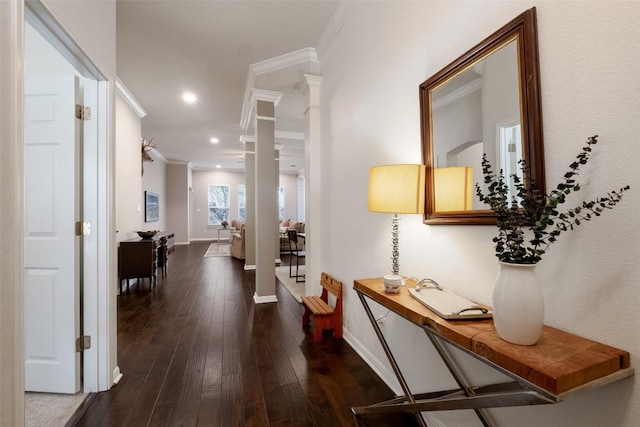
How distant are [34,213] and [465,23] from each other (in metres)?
2.64

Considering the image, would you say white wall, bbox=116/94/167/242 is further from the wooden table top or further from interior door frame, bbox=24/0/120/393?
the wooden table top

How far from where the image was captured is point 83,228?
178cm

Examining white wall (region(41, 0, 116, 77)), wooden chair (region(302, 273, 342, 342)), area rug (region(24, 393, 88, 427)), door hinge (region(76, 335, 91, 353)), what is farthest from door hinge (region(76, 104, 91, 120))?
wooden chair (region(302, 273, 342, 342))

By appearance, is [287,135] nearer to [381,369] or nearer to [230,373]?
[230,373]

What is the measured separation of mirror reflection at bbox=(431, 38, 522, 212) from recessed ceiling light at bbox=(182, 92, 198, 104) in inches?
147

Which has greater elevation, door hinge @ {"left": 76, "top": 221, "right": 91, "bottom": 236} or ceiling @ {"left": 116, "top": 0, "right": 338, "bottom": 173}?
ceiling @ {"left": 116, "top": 0, "right": 338, "bottom": 173}

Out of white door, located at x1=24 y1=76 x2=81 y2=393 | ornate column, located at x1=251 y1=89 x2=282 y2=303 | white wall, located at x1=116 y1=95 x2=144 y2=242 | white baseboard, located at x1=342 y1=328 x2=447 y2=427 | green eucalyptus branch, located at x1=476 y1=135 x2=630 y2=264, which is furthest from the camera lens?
white wall, located at x1=116 y1=95 x2=144 y2=242

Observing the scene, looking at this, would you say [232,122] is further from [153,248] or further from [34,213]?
[34,213]

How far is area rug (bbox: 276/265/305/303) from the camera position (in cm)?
400

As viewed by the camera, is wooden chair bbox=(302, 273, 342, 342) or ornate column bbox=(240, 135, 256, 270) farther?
ornate column bbox=(240, 135, 256, 270)

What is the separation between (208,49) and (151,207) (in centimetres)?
576

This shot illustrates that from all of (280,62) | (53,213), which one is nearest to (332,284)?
(53,213)

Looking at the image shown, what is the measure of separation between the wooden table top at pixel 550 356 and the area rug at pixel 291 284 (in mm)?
2968

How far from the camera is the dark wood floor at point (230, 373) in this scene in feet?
5.26
